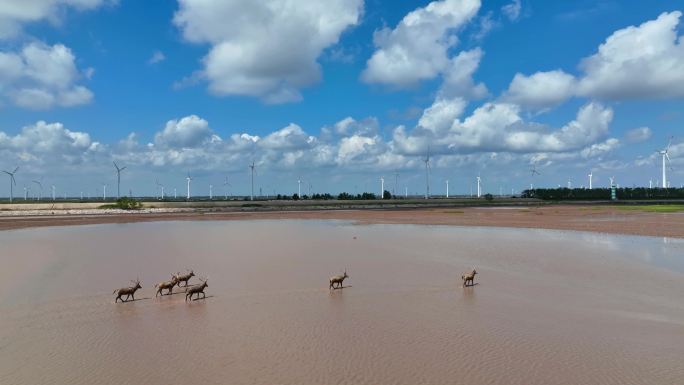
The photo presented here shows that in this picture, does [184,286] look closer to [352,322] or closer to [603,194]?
[352,322]

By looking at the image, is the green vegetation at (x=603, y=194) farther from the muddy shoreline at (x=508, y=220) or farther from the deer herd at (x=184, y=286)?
the deer herd at (x=184, y=286)

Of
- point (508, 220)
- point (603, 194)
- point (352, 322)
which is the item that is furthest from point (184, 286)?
point (603, 194)

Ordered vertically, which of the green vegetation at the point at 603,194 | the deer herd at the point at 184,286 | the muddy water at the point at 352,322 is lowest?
the muddy water at the point at 352,322

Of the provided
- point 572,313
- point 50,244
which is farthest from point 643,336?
point 50,244

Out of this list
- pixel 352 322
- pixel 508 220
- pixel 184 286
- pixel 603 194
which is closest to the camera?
pixel 352 322

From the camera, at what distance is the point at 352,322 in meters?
11.6

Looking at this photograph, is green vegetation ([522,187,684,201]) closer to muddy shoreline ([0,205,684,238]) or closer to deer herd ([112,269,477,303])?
muddy shoreline ([0,205,684,238])

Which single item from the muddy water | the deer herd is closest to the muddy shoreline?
the muddy water

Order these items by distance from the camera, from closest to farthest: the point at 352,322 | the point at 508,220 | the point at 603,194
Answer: the point at 352,322 → the point at 508,220 → the point at 603,194

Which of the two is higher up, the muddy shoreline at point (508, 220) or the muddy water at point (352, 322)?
the muddy shoreline at point (508, 220)

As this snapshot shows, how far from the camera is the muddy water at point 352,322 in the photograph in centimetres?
848

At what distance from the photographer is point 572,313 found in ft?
41.0

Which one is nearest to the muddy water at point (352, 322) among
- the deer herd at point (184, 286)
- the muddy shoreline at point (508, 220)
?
the deer herd at point (184, 286)

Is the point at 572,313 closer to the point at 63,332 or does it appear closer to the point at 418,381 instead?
the point at 418,381
